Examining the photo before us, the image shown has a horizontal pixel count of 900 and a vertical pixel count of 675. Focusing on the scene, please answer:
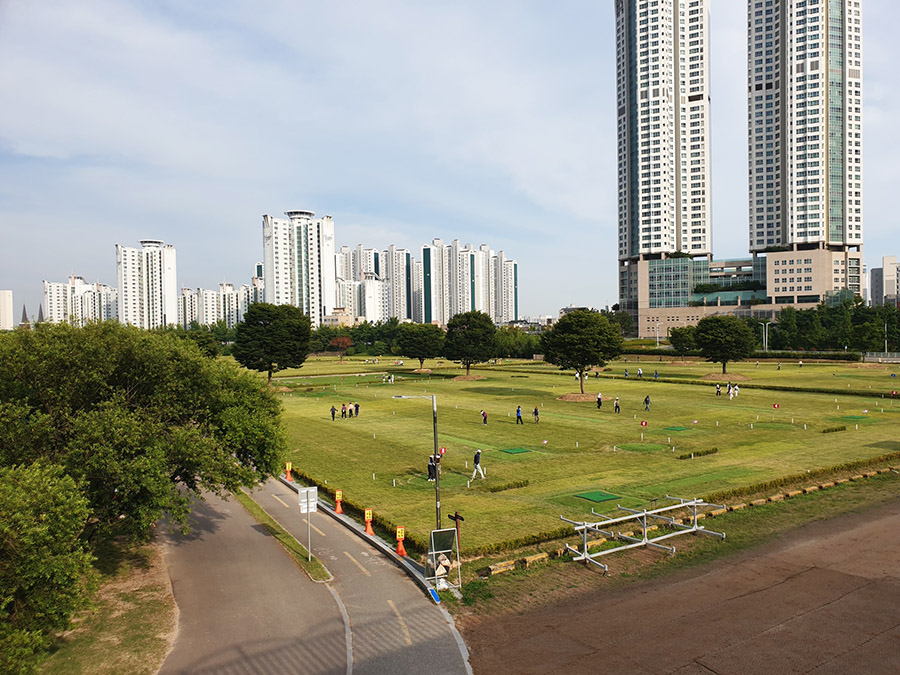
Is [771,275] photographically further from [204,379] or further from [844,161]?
[204,379]

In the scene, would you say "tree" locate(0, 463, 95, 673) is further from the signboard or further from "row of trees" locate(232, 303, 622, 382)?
"row of trees" locate(232, 303, 622, 382)

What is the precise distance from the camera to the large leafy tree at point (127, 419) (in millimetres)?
19688

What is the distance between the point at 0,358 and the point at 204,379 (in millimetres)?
6584

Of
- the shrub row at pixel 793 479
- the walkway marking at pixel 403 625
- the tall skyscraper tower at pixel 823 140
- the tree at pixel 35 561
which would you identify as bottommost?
the walkway marking at pixel 403 625

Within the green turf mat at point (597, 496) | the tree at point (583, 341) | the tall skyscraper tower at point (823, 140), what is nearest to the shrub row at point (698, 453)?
the green turf mat at point (597, 496)

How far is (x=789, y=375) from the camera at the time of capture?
9306cm

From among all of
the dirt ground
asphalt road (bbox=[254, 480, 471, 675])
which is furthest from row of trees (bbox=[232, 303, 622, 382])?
asphalt road (bbox=[254, 480, 471, 675])

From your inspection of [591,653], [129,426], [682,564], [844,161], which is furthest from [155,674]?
[844,161]

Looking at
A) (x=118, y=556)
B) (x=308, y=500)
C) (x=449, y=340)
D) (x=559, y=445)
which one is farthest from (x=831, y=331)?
(x=118, y=556)

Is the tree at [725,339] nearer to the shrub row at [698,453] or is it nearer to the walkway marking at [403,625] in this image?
the shrub row at [698,453]

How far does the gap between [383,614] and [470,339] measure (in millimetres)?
83494

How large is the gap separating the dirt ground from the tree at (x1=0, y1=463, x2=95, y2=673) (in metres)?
10.2

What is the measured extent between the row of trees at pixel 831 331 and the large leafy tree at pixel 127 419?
102345 mm

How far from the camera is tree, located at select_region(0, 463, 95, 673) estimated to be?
13.7 metres
